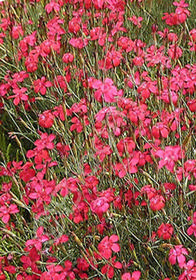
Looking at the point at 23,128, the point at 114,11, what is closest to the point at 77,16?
the point at 114,11

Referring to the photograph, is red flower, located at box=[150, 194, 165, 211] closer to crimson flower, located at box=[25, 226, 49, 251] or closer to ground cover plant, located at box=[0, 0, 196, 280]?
ground cover plant, located at box=[0, 0, 196, 280]

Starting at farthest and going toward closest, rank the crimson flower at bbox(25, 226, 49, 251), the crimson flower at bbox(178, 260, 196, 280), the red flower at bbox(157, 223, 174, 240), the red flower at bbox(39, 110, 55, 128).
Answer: the red flower at bbox(39, 110, 55, 128) < the crimson flower at bbox(25, 226, 49, 251) < the red flower at bbox(157, 223, 174, 240) < the crimson flower at bbox(178, 260, 196, 280)

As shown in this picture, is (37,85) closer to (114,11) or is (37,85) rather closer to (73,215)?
(114,11)

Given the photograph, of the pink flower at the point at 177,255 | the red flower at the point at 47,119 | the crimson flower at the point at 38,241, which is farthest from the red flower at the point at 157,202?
the red flower at the point at 47,119

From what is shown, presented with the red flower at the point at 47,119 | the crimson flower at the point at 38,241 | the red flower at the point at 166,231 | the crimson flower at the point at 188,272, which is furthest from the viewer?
the red flower at the point at 47,119

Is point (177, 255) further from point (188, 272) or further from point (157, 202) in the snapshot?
point (157, 202)

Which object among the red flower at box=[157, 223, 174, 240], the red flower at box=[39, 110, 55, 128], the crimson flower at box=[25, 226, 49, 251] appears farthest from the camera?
the red flower at box=[39, 110, 55, 128]

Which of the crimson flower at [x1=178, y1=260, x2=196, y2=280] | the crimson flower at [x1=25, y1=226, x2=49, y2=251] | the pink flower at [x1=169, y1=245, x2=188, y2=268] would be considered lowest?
the crimson flower at [x1=25, y1=226, x2=49, y2=251]

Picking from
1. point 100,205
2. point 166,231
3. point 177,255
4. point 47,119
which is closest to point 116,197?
point 100,205

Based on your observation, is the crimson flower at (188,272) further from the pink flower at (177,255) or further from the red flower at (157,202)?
the red flower at (157,202)

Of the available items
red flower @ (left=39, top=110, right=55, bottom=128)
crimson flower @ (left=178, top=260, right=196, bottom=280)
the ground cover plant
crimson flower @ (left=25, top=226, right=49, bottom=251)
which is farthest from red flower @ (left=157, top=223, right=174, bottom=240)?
red flower @ (left=39, top=110, right=55, bottom=128)

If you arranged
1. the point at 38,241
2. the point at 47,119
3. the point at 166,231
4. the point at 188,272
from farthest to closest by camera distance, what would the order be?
the point at 47,119, the point at 38,241, the point at 166,231, the point at 188,272

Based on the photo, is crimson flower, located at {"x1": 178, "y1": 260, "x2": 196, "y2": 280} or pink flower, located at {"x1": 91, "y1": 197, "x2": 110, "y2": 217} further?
pink flower, located at {"x1": 91, "y1": 197, "x2": 110, "y2": 217}

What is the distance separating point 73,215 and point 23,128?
156 centimetres
